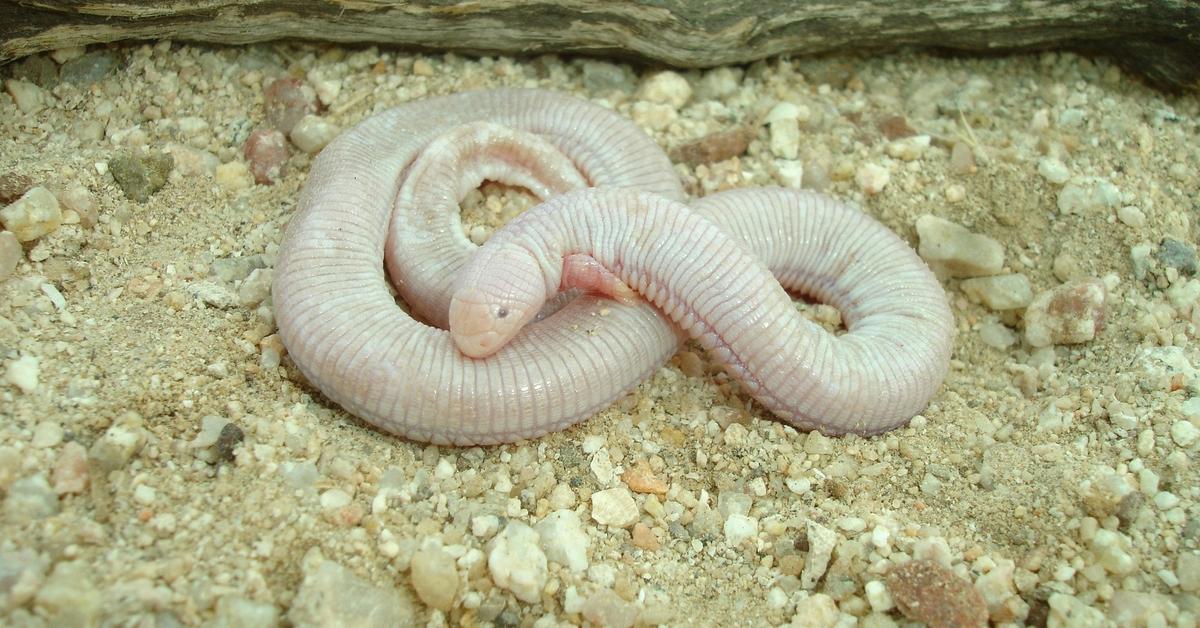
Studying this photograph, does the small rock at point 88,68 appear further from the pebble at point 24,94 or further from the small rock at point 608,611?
the small rock at point 608,611

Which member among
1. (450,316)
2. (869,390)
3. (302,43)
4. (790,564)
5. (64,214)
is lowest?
(790,564)

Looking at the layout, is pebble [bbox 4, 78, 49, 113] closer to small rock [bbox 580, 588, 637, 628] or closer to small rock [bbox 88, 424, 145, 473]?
small rock [bbox 88, 424, 145, 473]

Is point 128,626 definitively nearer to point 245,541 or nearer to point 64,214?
point 245,541

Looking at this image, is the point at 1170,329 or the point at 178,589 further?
the point at 1170,329

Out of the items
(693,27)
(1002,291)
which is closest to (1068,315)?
(1002,291)

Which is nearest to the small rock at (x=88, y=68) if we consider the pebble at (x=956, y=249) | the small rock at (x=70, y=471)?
the small rock at (x=70, y=471)

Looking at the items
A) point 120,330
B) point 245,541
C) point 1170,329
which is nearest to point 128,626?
point 245,541
